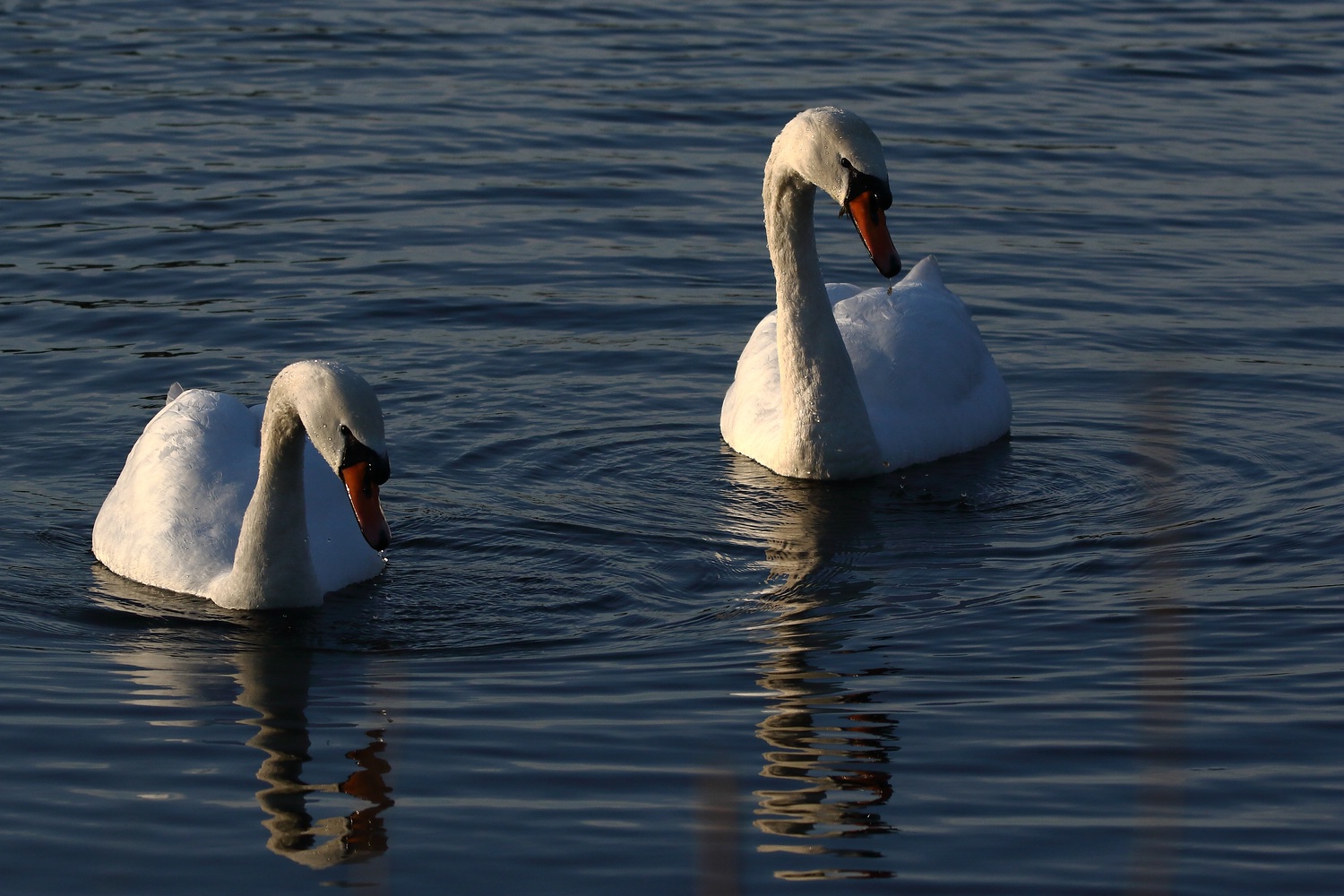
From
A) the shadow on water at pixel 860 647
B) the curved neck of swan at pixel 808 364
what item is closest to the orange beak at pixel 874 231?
the curved neck of swan at pixel 808 364

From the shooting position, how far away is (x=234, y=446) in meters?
9.01

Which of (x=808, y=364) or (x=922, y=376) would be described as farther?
(x=922, y=376)

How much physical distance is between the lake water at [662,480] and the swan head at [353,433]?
2.13ft

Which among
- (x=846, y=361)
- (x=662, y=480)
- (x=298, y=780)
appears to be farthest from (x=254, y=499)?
(x=846, y=361)

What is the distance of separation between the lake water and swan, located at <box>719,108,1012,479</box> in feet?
0.72

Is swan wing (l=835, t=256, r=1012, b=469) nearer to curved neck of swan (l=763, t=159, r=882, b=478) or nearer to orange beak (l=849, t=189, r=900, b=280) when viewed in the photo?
curved neck of swan (l=763, t=159, r=882, b=478)

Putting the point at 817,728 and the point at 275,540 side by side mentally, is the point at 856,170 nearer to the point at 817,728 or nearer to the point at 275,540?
the point at 275,540

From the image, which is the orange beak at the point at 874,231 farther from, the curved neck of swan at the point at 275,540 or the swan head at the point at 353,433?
the swan head at the point at 353,433

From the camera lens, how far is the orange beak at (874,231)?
9602 mm

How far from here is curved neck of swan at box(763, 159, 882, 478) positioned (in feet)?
34.1

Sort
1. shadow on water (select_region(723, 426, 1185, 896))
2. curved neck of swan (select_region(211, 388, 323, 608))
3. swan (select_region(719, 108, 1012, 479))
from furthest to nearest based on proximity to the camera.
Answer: swan (select_region(719, 108, 1012, 479)) → curved neck of swan (select_region(211, 388, 323, 608)) → shadow on water (select_region(723, 426, 1185, 896))

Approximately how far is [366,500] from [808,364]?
3685mm

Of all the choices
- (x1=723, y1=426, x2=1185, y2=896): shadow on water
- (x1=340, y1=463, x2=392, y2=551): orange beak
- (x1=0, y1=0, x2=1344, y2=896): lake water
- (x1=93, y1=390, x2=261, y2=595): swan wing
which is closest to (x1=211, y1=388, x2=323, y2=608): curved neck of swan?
(x1=0, y1=0, x2=1344, y2=896): lake water

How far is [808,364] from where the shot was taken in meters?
10.5
